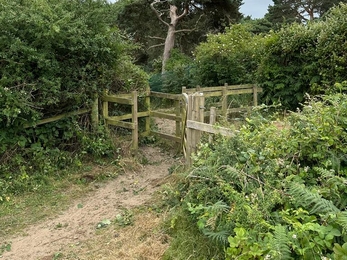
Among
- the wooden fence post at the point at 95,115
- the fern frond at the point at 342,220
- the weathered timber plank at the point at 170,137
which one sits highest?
the wooden fence post at the point at 95,115

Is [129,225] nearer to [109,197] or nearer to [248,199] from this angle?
[109,197]

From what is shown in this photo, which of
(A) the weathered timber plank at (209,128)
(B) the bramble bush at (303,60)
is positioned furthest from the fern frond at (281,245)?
(B) the bramble bush at (303,60)

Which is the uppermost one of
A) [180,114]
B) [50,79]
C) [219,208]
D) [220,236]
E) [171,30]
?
[171,30]

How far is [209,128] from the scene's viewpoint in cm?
405

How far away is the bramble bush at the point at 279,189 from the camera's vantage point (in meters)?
2.23

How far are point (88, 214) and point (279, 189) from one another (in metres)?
2.81

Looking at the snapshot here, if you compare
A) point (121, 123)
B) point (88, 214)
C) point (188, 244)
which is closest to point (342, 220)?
point (188, 244)

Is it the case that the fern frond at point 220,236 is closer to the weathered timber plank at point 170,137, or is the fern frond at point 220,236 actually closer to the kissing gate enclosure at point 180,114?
the kissing gate enclosure at point 180,114

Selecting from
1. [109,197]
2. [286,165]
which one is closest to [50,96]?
[109,197]

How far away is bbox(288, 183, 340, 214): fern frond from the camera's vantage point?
93.4 inches

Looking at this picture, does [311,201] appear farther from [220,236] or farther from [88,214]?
[88,214]

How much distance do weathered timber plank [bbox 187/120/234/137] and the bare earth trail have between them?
136 cm

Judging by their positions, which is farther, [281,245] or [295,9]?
[295,9]

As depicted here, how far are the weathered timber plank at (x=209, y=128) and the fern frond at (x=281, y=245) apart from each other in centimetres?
152
